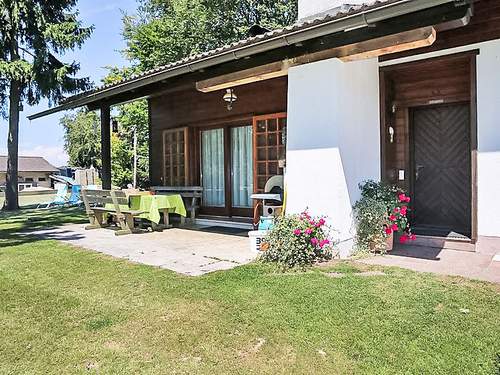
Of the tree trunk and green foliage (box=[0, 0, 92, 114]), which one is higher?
green foliage (box=[0, 0, 92, 114])

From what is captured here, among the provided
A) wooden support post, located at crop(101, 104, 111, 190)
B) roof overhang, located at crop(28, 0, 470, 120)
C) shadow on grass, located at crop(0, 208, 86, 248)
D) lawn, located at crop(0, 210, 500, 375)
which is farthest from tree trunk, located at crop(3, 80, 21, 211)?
lawn, located at crop(0, 210, 500, 375)

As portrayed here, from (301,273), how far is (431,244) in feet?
7.97

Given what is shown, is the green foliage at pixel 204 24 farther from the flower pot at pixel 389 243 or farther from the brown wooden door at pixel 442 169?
the flower pot at pixel 389 243

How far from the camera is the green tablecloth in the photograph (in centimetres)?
763

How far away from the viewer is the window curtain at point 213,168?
29.8ft

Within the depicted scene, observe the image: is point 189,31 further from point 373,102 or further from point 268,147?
point 373,102

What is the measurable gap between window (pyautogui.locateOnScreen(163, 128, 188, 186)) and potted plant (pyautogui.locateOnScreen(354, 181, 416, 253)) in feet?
17.1

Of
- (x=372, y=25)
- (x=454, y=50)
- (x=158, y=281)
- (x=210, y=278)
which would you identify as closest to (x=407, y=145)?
(x=454, y=50)

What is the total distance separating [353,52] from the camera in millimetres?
4648

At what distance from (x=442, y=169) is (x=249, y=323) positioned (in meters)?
4.87

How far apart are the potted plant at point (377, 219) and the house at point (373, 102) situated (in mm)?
211

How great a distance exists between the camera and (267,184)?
729cm

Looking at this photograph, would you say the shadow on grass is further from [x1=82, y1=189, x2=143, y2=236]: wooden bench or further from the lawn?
the lawn

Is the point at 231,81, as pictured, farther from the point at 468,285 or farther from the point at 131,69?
the point at 131,69
